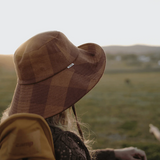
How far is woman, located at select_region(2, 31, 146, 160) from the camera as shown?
1082 mm

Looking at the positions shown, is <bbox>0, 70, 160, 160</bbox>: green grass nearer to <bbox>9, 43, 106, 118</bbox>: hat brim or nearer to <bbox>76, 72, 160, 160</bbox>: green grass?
<bbox>76, 72, 160, 160</bbox>: green grass

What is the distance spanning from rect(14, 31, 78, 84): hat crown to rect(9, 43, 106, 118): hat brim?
0.13ft

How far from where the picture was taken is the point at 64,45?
4.18 ft

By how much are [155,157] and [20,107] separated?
3304 mm

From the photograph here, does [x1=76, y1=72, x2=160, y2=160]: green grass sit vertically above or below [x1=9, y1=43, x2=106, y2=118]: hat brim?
below

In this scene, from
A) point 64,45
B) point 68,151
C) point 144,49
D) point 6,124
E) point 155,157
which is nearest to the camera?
point 6,124

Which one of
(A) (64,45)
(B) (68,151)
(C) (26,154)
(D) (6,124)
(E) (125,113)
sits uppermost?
(A) (64,45)

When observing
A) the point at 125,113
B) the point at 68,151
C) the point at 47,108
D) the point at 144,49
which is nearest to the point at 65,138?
the point at 68,151

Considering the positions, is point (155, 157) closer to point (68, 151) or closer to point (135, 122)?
point (135, 122)

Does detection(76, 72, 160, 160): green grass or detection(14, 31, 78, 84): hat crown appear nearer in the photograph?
detection(14, 31, 78, 84): hat crown

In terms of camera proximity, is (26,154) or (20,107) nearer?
(26,154)

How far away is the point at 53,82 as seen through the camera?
3.82 feet

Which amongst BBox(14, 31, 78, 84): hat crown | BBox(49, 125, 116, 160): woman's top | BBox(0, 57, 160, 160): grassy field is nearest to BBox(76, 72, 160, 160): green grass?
BBox(0, 57, 160, 160): grassy field

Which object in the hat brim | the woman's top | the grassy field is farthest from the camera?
the grassy field
